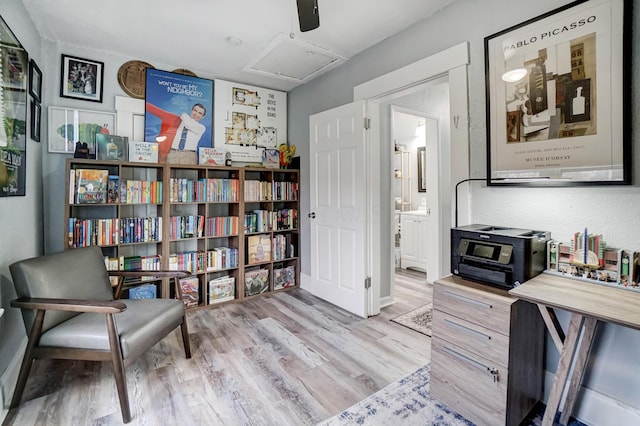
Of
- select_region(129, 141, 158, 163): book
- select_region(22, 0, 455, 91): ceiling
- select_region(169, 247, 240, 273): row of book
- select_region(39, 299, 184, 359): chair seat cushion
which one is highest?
select_region(22, 0, 455, 91): ceiling

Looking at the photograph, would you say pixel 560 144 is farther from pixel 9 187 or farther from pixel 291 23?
pixel 9 187

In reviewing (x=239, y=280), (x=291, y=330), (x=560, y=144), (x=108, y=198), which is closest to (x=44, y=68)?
(x=108, y=198)

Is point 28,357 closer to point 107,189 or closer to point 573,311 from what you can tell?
point 107,189

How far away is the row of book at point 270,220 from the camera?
3.54 metres

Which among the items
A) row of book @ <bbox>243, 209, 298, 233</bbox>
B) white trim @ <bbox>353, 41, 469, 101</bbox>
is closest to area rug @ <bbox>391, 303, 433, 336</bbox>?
row of book @ <bbox>243, 209, 298, 233</bbox>

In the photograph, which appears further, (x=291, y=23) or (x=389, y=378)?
(x=291, y=23)

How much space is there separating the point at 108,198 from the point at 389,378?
2708mm

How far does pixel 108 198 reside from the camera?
273 cm

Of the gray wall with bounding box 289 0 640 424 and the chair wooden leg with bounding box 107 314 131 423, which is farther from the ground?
the gray wall with bounding box 289 0 640 424

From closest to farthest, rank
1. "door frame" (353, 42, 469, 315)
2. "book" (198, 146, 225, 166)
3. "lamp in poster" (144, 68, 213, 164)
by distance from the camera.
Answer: "door frame" (353, 42, 469, 315) → "lamp in poster" (144, 68, 213, 164) → "book" (198, 146, 225, 166)

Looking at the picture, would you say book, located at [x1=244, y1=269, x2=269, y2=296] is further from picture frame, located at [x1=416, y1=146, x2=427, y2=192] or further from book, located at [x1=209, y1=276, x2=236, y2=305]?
picture frame, located at [x1=416, y1=146, x2=427, y2=192]

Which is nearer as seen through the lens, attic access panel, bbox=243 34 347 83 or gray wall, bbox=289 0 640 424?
gray wall, bbox=289 0 640 424

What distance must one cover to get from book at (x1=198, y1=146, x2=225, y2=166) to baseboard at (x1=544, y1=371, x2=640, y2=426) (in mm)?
3422

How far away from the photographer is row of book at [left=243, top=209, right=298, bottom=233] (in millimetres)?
3545
